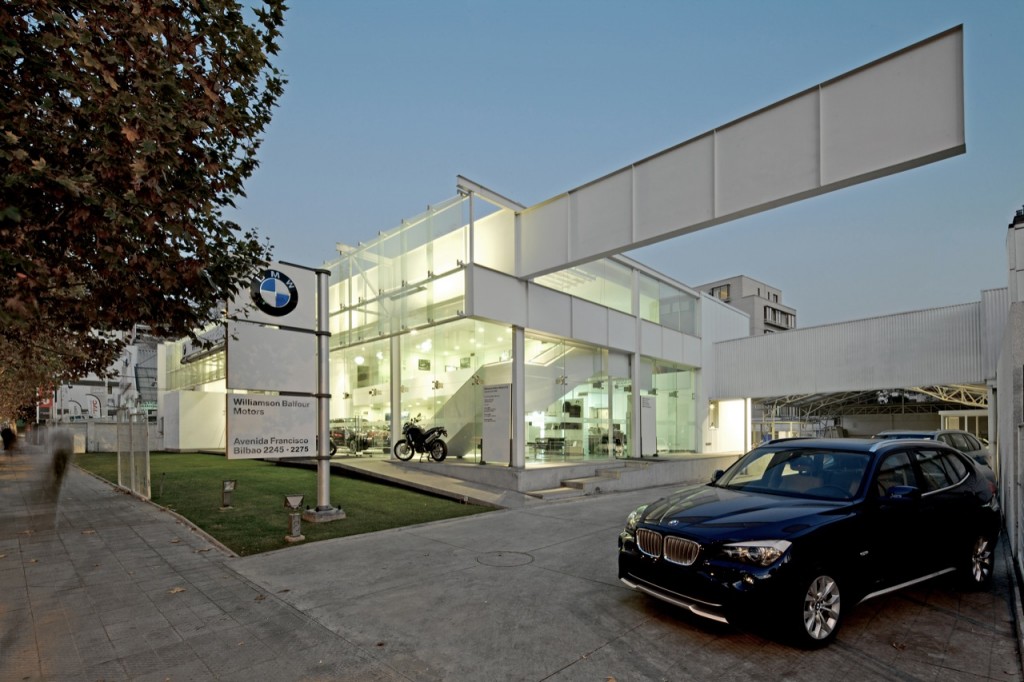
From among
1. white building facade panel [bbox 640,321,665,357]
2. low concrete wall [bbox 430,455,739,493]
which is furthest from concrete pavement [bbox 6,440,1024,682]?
white building facade panel [bbox 640,321,665,357]

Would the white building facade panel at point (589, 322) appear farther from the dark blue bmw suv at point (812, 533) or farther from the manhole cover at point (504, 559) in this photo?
the dark blue bmw suv at point (812, 533)

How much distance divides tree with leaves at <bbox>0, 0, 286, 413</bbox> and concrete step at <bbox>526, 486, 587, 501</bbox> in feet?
27.9

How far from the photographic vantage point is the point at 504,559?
283 inches

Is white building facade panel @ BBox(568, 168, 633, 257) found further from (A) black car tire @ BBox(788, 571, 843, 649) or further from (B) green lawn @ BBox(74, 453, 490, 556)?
(A) black car tire @ BBox(788, 571, 843, 649)

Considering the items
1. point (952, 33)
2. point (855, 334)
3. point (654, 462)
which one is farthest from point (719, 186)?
point (855, 334)

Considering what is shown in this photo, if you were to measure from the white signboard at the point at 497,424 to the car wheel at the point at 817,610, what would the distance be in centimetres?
1026

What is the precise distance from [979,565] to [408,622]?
602 centimetres

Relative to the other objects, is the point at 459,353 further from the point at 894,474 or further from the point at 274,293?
the point at 894,474

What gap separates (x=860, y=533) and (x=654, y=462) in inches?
545

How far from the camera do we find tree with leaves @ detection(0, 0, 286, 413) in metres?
4.52

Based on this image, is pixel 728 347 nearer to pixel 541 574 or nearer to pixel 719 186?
pixel 719 186

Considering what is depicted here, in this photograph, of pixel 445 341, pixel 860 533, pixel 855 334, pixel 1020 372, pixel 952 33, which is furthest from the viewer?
pixel 855 334

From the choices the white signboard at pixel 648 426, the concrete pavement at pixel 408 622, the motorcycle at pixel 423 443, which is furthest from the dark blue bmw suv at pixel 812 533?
the white signboard at pixel 648 426

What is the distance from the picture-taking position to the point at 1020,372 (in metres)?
7.09
